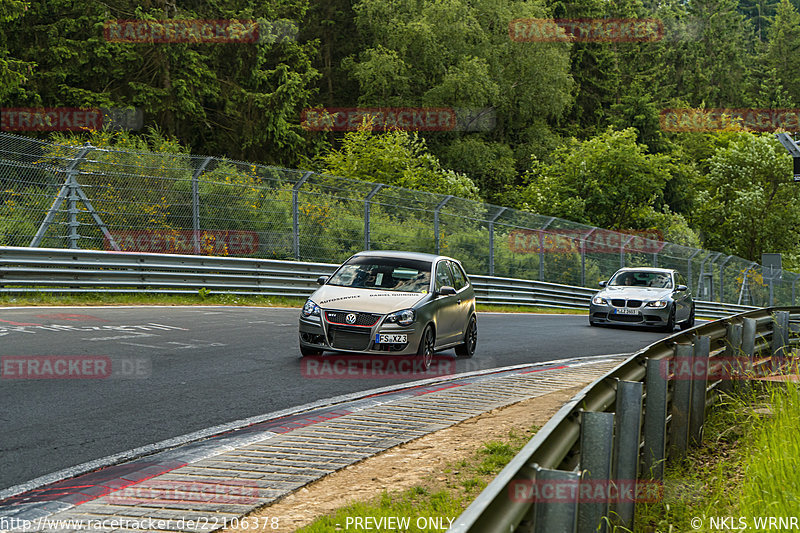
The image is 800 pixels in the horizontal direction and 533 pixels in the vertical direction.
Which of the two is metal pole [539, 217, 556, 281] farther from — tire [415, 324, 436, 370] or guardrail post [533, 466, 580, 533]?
guardrail post [533, 466, 580, 533]

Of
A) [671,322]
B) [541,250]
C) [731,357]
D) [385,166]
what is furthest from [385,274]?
[385,166]

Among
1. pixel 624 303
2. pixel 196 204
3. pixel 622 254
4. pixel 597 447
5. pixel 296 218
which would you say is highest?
pixel 196 204

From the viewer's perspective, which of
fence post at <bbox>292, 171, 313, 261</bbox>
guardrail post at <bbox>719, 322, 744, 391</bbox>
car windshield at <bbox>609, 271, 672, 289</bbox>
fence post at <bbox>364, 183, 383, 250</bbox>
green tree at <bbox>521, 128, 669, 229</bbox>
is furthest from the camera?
green tree at <bbox>521, 128, 669, 229</bbox>

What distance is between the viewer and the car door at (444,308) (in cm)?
1207

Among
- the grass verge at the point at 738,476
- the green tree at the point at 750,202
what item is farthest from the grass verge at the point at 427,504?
the green tree at the point at 750,202

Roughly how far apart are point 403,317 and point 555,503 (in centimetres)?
797

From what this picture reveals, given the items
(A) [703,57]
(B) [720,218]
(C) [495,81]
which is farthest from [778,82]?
(C) [495,81]

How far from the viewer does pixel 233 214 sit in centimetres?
2111

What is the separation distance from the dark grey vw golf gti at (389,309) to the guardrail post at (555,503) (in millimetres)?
A: 7808

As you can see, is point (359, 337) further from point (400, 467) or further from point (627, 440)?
point (627, 440)

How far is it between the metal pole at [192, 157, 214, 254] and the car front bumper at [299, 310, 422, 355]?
32.4ft

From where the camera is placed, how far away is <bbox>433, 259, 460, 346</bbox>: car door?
12.1 m

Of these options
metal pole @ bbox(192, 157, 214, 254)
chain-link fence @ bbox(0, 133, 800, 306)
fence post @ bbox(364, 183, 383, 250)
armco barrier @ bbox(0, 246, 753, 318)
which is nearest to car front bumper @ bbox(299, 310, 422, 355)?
armco barrier @ bbox(0, 246, 753, 318)

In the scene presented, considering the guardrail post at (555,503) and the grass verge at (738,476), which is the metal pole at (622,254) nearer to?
the grass verge at (738,476)
